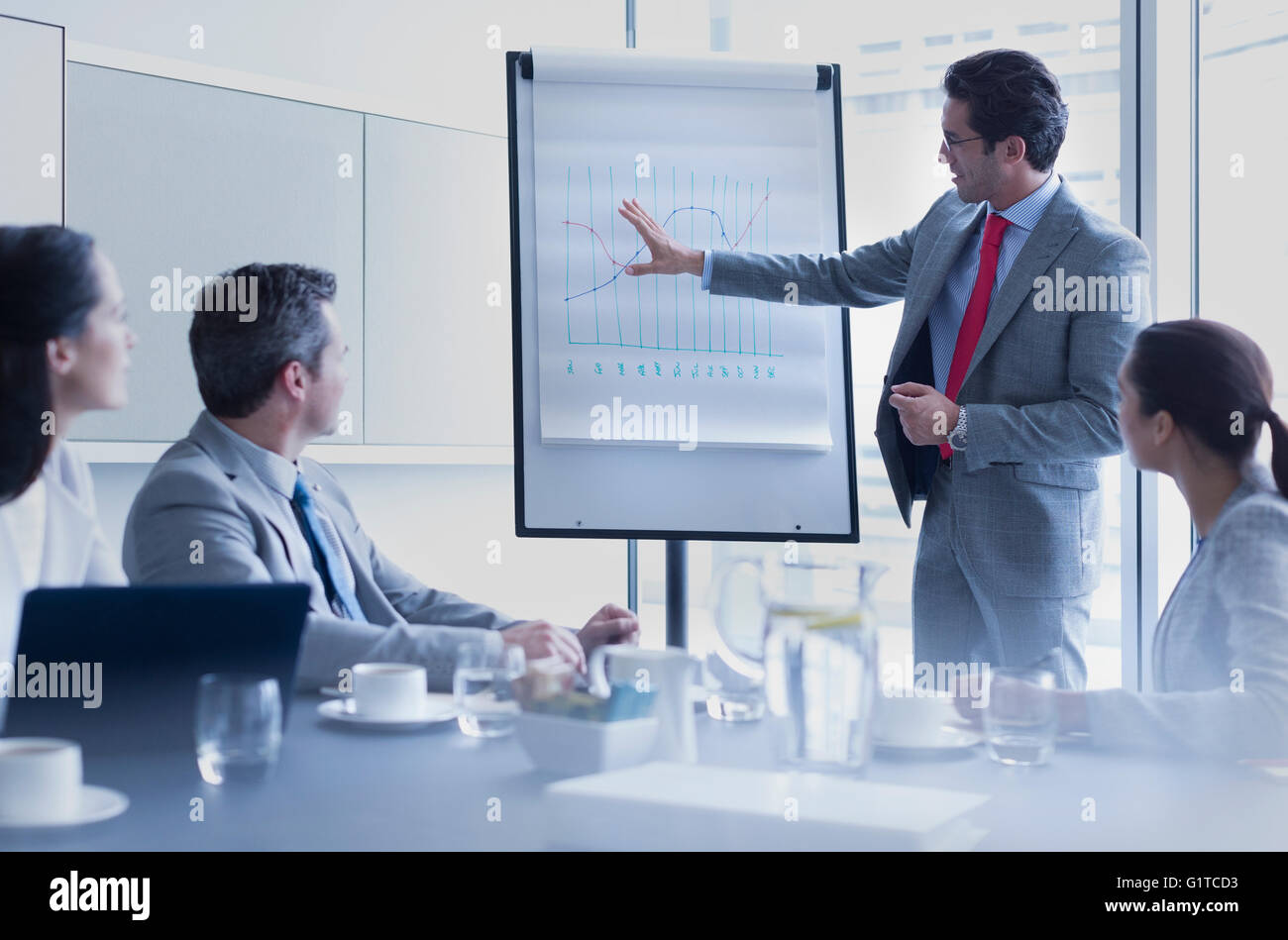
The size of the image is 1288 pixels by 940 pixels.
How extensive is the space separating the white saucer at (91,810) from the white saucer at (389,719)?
306 mm

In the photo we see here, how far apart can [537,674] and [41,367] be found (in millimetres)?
859

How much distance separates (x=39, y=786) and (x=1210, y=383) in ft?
4.69

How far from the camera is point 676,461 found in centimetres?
230

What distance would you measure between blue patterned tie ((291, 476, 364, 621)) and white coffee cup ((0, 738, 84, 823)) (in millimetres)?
835

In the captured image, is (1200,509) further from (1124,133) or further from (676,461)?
(1124,133)

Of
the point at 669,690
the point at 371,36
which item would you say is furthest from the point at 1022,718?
the point at 371,36

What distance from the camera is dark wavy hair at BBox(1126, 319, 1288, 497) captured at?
1.53 meters

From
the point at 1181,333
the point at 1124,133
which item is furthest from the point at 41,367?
the point at 1124,133

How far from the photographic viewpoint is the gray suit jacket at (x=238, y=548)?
4.88 feet

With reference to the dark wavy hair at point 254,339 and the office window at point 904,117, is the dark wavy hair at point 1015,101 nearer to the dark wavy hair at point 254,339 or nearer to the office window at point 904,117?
the office window at point 904,117

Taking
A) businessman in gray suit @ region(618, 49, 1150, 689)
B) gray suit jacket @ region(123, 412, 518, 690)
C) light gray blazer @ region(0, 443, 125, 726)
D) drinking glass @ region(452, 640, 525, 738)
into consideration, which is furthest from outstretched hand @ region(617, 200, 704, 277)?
drinking glass @ region(452, 640, 525, 738)

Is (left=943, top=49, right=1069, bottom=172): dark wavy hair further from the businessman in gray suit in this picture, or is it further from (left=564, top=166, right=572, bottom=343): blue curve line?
(left=564, top=166, right=572, bottom=343): blue curve line

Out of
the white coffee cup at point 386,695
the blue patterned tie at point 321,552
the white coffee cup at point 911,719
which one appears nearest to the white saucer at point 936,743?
the white coffee cup at point 911,719

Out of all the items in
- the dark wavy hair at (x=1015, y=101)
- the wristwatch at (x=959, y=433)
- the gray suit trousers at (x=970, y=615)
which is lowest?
the gray suit trousers at (x=970, y=615)
